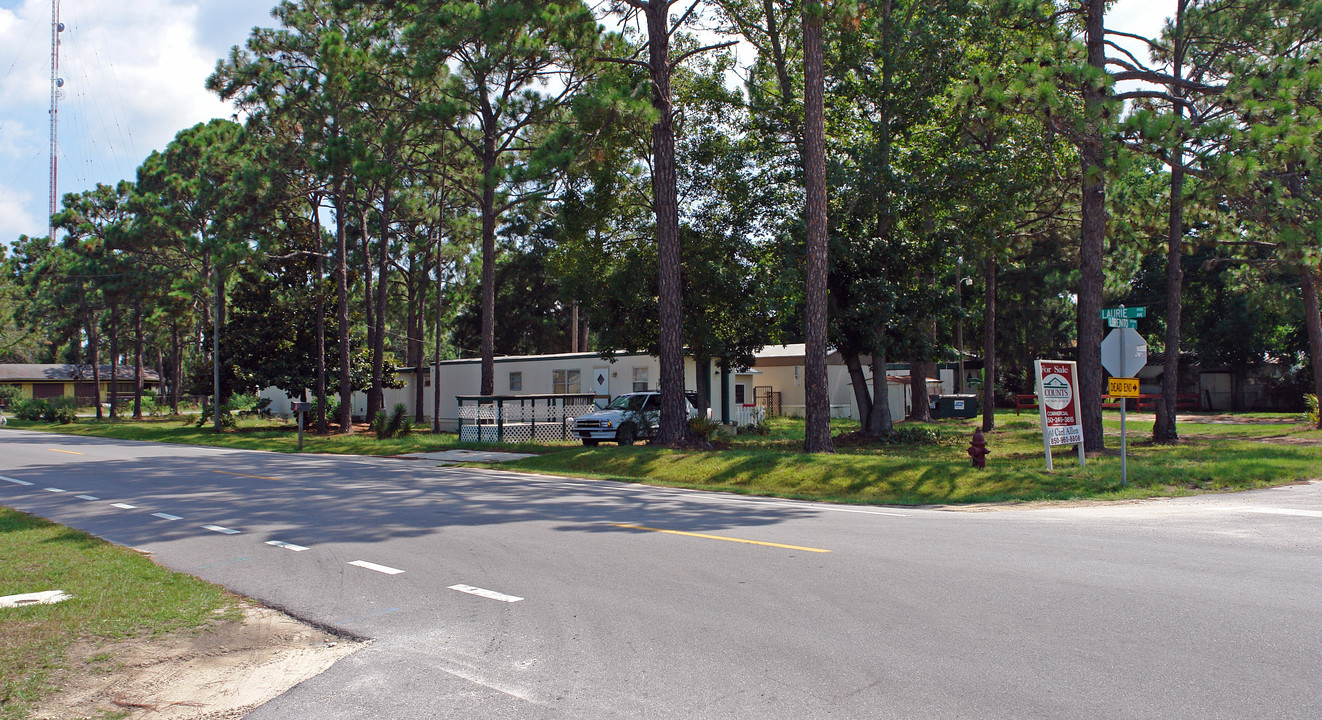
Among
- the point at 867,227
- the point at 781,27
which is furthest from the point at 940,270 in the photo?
the point at 781,27

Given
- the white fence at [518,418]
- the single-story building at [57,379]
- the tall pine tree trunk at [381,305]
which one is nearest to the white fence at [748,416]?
the white fence at [518,418]

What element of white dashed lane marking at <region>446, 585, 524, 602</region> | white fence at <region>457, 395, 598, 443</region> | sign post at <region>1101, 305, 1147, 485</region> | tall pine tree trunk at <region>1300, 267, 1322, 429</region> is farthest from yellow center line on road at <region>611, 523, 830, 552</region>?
tall pine tree trunk at <region>1300, 267, 1322, 429</region>

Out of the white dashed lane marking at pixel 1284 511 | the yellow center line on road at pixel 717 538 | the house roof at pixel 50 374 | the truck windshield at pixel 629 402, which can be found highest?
the house roof at pixel 50 374

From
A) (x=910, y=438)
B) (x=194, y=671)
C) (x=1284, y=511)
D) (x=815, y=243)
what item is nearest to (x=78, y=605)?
(x=194, y=671)

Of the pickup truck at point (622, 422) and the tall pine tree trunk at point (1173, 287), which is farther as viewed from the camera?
the pickup truck at point (622, 422)

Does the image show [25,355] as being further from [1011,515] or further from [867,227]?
[1011,515]

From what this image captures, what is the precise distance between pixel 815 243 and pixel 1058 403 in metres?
6.03

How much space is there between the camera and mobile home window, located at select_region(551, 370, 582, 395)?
34.4 metres

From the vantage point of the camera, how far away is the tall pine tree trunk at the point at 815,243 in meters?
18.9

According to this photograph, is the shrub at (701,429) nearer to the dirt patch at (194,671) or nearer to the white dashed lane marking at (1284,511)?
the white dashed lane marking at (1284,511)

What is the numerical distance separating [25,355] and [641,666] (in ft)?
372

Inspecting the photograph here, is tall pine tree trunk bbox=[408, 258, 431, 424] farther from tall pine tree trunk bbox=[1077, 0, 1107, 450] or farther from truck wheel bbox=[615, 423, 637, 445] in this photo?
A: tall pine tree trunk bbox=[1077, 0, 1107, 450]

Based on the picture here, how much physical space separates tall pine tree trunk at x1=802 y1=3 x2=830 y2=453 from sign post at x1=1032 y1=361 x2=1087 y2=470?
4.59 meters

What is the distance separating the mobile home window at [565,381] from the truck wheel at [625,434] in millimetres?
9342
